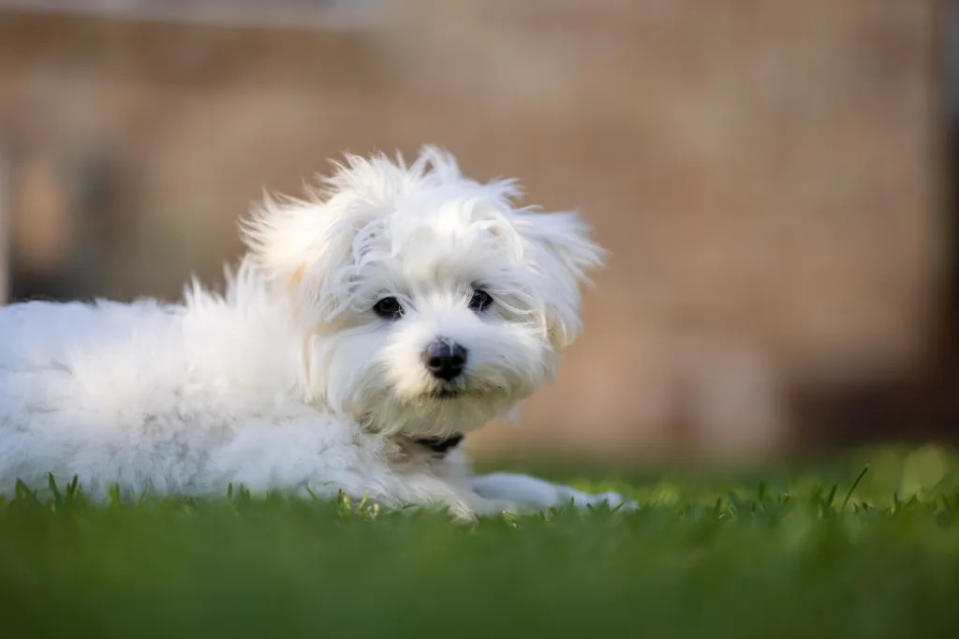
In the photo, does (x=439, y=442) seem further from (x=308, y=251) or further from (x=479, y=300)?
(x=308, y=251)

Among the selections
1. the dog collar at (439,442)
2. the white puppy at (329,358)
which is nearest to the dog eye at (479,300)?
the white puppy at (329,358)

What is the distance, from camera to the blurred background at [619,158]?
936 cm

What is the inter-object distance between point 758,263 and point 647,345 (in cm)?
127

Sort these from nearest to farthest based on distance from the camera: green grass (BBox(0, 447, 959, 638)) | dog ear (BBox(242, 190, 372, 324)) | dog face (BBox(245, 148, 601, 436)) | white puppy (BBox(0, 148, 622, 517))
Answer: green grass (BBox(0, 447, 959, 638))
white puppy (BBox(0, 148, 622, 517))
dog face (BBox(245, 148, 601, 436))
dog ear (BBox(242, 190, 372, 324))

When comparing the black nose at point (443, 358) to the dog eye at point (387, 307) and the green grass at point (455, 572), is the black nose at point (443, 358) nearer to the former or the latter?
the dog eye at point (387, 307)

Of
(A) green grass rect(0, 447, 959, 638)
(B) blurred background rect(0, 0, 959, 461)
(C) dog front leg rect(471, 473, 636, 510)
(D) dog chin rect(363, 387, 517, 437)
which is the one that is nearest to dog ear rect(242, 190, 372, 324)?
(D) dog chin rect(363, 387, 517, 437)

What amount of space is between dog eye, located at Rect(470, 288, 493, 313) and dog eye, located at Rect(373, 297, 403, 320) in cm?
23

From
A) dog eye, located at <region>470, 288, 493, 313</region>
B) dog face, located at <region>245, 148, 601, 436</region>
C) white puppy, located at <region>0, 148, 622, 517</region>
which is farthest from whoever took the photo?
dog eye, located at <region>470, 288, 493, 313</region>

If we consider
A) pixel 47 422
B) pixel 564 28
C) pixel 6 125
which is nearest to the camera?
pixel 47 422

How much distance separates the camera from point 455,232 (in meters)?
3.50

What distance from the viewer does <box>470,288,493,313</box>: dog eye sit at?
3578 millimetres

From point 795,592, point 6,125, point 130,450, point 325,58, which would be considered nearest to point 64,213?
point 6,125

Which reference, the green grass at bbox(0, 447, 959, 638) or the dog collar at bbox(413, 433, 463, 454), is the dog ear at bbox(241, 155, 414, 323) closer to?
the dog collar at bbox(413, 433, 463, 454)

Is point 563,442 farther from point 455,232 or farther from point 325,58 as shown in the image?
point 455,232
